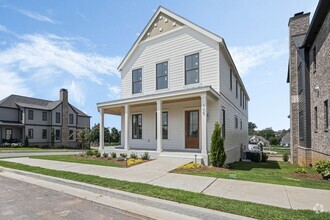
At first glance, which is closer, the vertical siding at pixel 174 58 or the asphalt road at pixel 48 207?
the asphalt road at pixel 48 207

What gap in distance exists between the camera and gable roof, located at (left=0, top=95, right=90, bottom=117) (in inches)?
1293

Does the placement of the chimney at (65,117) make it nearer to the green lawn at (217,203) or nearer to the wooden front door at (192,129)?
the wooden front door at (192,129)

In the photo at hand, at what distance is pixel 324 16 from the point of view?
36.0 ft

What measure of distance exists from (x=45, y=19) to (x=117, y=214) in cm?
1191

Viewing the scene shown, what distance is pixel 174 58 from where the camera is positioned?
1415 cm

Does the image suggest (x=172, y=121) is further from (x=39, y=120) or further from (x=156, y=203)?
(x=39, y=120)

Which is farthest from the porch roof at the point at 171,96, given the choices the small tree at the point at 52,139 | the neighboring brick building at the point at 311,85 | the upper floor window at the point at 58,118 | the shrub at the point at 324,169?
the upper floor window at the point at 58,118

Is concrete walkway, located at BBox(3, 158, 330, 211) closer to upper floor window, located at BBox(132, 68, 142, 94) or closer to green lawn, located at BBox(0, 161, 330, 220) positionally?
green lawn, located at BBox(0, 161, 330, 220)

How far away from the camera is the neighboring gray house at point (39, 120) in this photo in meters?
32.2

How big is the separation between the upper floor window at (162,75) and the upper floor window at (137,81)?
149 centimetres

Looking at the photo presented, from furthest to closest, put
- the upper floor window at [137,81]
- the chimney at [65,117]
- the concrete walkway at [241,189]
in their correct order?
the chimney at [65,117] → the upper floor window at [137,81] → the concrete walkway at [241,189]

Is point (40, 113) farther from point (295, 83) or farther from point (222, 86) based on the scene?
point (295, 83)

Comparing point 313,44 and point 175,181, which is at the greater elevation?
point 313,44

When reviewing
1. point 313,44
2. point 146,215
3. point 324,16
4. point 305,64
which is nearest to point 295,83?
point 305,64
